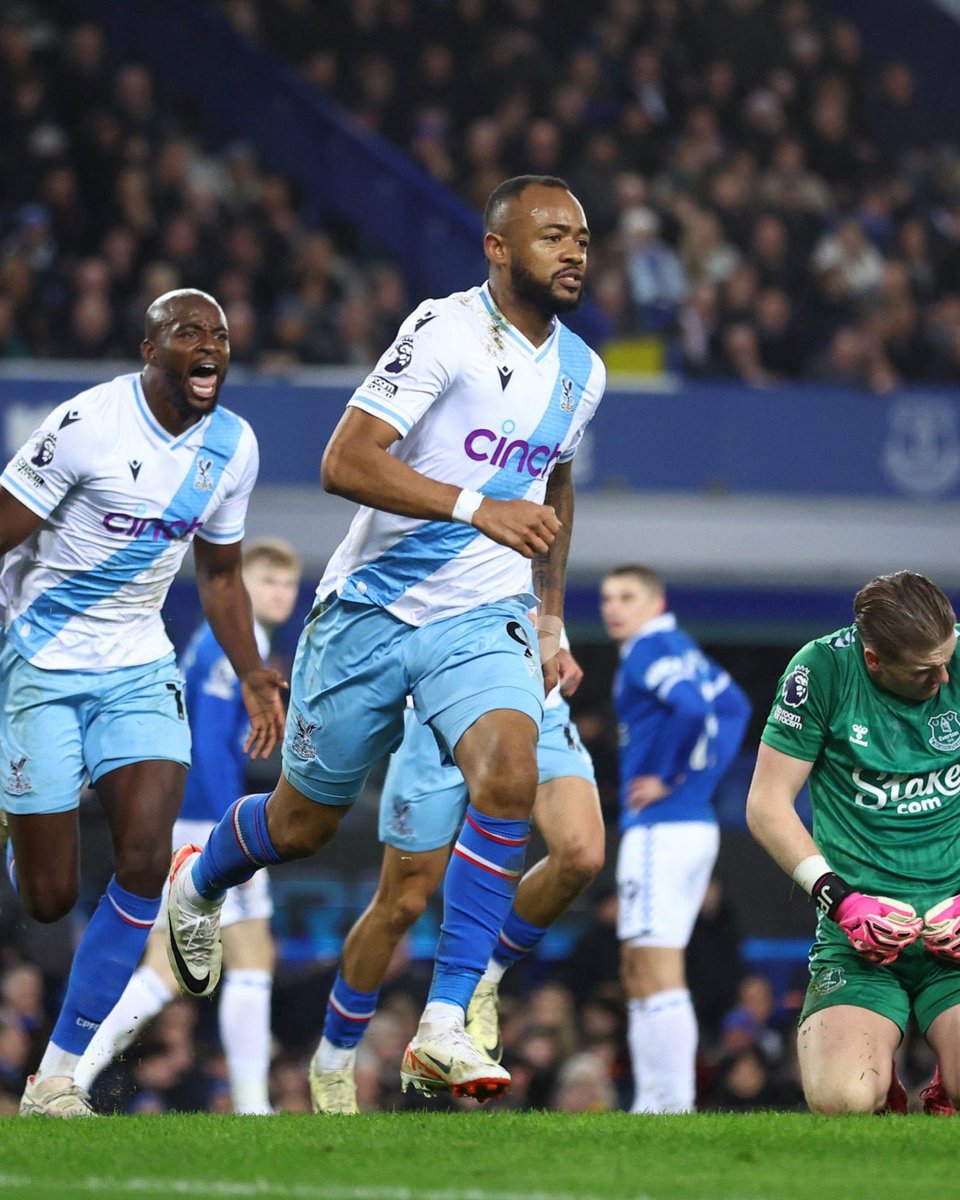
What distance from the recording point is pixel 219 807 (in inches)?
348

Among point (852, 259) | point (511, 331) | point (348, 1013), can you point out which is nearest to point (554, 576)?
point (511, 331)

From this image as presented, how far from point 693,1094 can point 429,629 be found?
4.38 meters

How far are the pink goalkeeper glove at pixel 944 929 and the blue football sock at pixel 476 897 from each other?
48.3 inches

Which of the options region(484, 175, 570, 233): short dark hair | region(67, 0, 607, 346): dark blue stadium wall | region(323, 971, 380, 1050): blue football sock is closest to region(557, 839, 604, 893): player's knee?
region(323, 971, 380, 1050): blue football sock

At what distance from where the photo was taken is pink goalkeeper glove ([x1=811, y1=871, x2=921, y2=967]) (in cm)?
571

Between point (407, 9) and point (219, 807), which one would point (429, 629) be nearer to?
point (219, 807)

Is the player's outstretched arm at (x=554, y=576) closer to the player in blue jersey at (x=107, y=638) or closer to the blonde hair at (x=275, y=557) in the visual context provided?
the player in blue jersey at (x=107, y=638)

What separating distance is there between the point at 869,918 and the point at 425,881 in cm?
193

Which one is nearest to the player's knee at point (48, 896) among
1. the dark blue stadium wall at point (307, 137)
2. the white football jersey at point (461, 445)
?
the white football jersey at point (461, 445)

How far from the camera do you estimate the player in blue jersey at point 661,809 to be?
9.09 m

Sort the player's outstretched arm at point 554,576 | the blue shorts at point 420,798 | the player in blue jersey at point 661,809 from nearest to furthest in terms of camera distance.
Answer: the player's outstretched arm at point 554,576 < the blue shorts at point 420,798 < the player in blue jersey at point 661,809

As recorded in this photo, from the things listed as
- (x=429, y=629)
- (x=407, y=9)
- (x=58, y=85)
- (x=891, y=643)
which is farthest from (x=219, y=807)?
(x=407, y=9)

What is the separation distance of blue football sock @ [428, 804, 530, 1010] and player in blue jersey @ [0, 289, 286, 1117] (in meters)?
1.23

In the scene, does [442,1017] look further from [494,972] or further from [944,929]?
[494,972]
